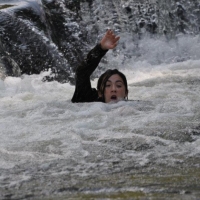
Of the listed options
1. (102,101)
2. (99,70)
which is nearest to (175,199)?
(102,101)

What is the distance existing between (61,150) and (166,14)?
29.7 ft

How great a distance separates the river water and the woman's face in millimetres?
143

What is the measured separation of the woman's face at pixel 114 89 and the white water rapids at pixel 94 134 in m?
0.14

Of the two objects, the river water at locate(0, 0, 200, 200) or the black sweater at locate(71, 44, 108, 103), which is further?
the black sweater at locate(71, 44, 108, 103)

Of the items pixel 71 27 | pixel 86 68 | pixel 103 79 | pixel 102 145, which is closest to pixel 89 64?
pixel 86 68

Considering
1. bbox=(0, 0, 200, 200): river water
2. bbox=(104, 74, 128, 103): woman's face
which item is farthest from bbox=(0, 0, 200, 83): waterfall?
bbox=(104, 74, 128, 103): woman's face

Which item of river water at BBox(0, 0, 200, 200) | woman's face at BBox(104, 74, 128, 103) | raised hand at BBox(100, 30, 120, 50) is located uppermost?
raised hand at BBox(100, 30, 120, 50)

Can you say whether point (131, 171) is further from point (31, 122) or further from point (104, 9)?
point (104, 9)

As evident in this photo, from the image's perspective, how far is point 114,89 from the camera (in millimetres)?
5754

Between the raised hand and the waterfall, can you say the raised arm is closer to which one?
the raised hand

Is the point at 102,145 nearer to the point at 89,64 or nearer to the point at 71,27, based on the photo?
the point at 89,64

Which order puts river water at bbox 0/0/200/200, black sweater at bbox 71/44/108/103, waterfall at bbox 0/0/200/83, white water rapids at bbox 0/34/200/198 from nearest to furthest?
river water at bbox 0/0/200/200, white water rapids at bbox 0/34/200/198, black sweater at bbox 71/44/108/103, waterfall at bbox 0/0/200/83

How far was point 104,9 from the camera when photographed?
1197 centimetres

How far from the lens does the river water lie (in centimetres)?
303
